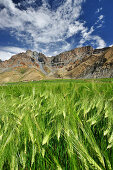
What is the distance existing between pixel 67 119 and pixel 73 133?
112mm

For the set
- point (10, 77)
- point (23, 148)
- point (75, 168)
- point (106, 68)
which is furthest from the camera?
point (10, 77)

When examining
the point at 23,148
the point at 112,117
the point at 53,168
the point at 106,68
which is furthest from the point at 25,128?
the point at 106,68

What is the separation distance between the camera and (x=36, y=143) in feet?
1.81

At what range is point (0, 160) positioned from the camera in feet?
1.59

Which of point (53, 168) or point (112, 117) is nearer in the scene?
point (53, 168)

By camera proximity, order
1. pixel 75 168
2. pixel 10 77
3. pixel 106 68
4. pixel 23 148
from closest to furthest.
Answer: pixel 75 168
pixel 23 148
pixel 106 68
pixel 10 77

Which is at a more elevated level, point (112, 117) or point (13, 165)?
point (112, 117)

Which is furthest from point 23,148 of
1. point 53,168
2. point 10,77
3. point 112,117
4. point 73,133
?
point 10,77

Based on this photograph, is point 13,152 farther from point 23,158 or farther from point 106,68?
point 106,68

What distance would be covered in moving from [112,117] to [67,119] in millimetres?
287

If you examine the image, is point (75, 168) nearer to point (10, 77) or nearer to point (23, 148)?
point (23, 148)

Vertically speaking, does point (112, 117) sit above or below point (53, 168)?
above

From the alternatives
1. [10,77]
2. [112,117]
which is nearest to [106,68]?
[112,117]

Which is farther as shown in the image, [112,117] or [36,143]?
[112,117]
